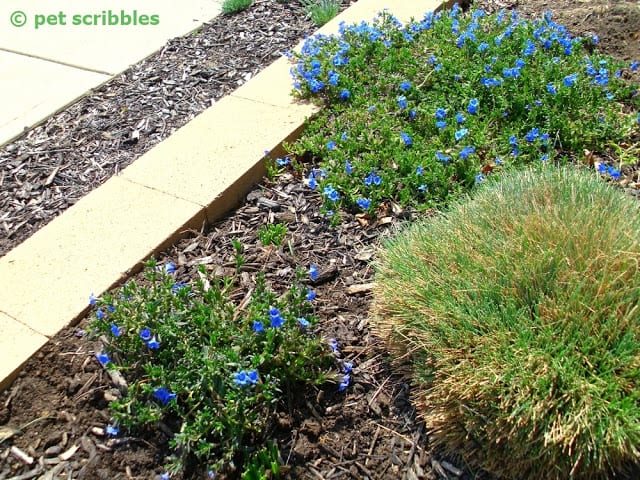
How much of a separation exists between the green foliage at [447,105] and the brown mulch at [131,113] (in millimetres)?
609

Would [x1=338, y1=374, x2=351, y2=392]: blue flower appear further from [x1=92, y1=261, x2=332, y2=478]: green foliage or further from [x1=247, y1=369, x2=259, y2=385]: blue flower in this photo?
[x1=247, y1=369, x2=259, y2=385]: blue flower

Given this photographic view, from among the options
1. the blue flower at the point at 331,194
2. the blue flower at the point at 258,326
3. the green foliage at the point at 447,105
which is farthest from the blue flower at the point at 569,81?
the blue flower at the point at 258,326

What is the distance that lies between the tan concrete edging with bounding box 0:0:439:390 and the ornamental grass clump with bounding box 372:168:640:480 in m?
1.17

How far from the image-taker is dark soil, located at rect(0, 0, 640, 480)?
2.49 meters

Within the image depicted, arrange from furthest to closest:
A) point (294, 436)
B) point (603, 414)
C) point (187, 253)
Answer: point (187, 253)
point (294, 436)
point (603, 414)

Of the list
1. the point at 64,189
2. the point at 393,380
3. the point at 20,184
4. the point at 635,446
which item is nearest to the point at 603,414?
the point at 635,446

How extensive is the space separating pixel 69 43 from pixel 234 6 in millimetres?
1346

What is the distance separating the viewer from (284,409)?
2613 mm

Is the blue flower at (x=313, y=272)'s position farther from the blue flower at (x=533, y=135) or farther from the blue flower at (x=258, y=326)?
the blue flower at (x=533, y=135)

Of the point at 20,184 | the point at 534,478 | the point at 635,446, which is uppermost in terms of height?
the point at 635,446

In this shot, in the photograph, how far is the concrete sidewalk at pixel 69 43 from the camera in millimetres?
4707

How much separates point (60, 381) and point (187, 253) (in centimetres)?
86

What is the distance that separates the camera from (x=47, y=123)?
14.6ft

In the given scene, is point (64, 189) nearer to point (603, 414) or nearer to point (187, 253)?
point (187, 253)
